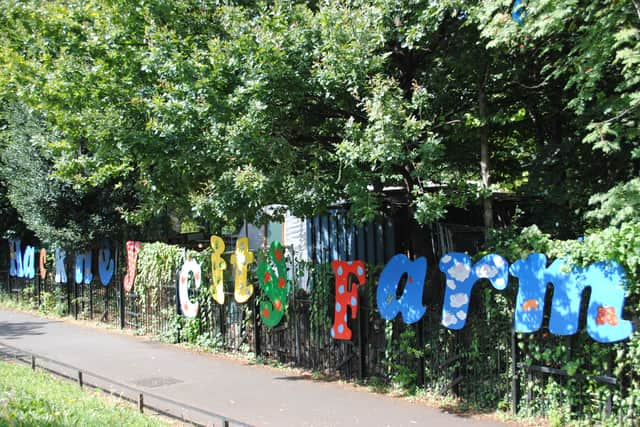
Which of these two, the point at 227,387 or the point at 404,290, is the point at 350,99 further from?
the point at 227,387

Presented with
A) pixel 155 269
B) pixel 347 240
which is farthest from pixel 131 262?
pixel 347 240

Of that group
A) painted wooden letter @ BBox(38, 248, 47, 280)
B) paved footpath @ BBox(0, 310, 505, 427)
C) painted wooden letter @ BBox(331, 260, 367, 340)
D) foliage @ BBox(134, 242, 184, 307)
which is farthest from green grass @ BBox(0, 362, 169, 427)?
painted wooden letter @ BBox(38, 248, 47, 280)

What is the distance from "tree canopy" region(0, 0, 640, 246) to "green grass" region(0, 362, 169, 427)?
9.99 ft

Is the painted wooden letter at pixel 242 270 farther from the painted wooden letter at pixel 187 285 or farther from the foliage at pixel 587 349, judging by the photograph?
the foliage at pixel 587 349

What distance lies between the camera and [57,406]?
7543mm

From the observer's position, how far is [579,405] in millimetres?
7066

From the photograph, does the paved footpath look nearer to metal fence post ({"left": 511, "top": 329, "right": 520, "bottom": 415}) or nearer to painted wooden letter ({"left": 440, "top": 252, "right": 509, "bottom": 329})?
metal fence post ({"left": 511, "top": 329, "right": 520, "bottom": 415})

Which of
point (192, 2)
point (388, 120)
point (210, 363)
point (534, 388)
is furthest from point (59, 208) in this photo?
point (534, 388)

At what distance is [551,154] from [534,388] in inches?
145

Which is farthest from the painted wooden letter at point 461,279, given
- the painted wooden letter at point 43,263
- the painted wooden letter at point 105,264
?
Result: the painted wooden letter at point 43,263

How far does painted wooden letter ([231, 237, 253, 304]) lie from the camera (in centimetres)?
1187

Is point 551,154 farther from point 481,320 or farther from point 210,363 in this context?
point 210,363

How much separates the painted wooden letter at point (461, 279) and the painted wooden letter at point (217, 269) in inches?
219

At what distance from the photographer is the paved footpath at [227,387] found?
26.0ft
